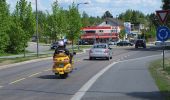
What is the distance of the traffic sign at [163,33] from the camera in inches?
958

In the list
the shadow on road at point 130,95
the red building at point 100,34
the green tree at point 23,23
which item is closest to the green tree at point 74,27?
the green tree at point 23,23

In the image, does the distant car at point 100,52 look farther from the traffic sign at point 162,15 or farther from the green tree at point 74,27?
the green tree at point 74,27

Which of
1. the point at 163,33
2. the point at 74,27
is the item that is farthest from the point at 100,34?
the point at 163,33

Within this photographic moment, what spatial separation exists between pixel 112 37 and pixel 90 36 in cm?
915

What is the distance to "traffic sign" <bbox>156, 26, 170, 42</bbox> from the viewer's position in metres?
24.3

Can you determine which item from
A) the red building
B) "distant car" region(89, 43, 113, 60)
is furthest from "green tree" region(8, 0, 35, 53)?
the red building

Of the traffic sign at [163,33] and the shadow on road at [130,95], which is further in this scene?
the traffic sign at [163,33]

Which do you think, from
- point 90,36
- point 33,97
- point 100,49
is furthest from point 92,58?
point 90,36

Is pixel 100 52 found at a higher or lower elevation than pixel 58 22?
lower

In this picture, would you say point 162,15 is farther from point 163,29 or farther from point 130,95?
point 130,95

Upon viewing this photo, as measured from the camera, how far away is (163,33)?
2461 centimetres

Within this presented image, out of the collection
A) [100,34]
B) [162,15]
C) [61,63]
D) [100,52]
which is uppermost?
[162,15]

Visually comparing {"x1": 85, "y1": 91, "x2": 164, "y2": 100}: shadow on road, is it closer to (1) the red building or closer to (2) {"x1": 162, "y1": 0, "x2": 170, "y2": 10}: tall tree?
(2) {"x1": 162, "y1": 0, "x2": 170, "y2": 10}: tall tree

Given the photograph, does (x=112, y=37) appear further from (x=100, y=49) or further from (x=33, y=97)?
(x=33, y=97)
